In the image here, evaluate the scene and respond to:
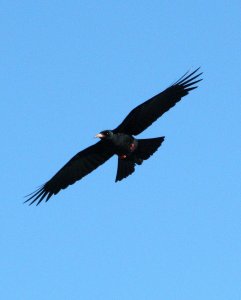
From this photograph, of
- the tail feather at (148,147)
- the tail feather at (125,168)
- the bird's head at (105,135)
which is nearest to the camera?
the bird's head at (105,135)

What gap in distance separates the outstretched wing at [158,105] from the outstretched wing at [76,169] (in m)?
1.11

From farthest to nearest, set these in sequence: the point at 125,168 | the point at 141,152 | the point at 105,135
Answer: the point at 125,168 < the point at 141,152 < the point at 105,135

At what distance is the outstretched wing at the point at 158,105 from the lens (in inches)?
925

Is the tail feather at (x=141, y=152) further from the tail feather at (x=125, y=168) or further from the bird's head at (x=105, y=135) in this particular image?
the bird's head at (x=105, y=135)

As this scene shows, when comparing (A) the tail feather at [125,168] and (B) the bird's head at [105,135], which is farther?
(A) the tail feather at [125,168]

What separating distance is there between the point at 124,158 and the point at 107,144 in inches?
20.1

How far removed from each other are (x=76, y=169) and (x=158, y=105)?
110 inches

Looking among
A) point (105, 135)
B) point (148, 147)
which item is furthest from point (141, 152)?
point (105, 135)

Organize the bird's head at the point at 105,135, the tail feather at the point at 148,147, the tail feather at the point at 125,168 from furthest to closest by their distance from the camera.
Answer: the tail feather at the point at 125,168
the tail feather at the point at 148,147
the bird's head at the point at 105,135

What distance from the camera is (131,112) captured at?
76.8 feet

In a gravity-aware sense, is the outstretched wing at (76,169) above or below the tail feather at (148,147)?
above

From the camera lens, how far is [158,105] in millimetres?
23562

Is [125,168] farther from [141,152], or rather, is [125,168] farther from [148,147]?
[148,147]

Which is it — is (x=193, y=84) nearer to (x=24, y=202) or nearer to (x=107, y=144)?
(x=107, y=144)
